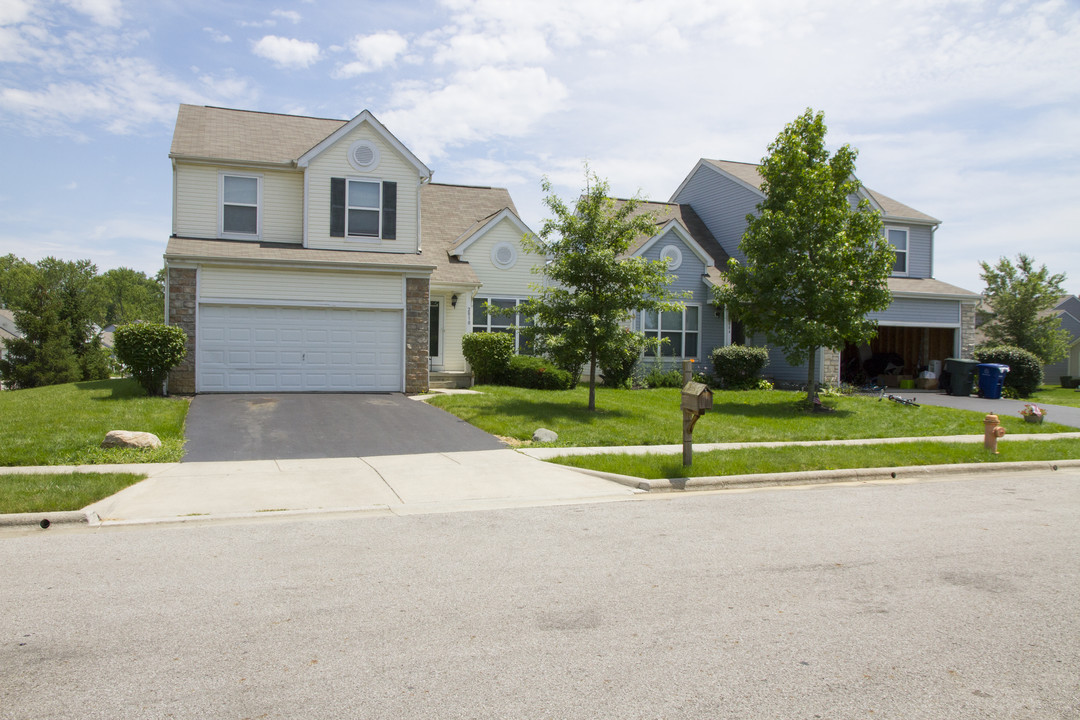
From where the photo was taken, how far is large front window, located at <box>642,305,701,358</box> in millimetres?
24531

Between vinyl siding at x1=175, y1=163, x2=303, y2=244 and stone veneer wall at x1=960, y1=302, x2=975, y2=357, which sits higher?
vinyl siding at x1=175, y1=163, x2=303, y2=244

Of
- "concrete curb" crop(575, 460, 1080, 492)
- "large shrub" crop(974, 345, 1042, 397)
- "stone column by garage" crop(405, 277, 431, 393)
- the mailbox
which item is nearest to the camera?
"concrete curb" crop(575, 460, 1080, 492)

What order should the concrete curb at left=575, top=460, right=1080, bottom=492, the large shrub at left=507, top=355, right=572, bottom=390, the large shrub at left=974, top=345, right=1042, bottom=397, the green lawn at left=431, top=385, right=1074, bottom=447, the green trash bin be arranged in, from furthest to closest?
1. the large shrub at left=974, top=345, right=1042, bottom=397
2. the green trash bin
3. the large shrub at left=507, top=355, right=572, bottom=390
4. the green lawn at left=431, top=385, right=1074, bottom=447
5. the concrete curb at left=575, top=460, right=1080, bottom=492

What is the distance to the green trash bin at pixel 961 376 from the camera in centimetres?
2389

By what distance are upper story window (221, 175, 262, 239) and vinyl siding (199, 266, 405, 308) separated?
88.0 inches

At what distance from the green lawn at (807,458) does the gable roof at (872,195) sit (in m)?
14.8

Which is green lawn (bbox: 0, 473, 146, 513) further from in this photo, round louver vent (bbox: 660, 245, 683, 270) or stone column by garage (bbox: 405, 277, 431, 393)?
round louver vent (bbox: 660, 245, 683, 270)

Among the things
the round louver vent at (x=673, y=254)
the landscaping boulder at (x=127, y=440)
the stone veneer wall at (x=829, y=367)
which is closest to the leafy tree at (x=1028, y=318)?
the stone veneer wall at (x=829, y=367)

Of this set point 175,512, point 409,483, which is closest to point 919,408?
point 409,483

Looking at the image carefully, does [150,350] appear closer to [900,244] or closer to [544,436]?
[544,436]

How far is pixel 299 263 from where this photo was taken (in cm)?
1825

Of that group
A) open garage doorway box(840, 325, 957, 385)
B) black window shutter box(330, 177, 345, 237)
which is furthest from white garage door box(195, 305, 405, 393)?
open garage doorway box(840, 325, 957, 385)

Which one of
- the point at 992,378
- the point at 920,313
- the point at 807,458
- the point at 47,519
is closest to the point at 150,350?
the point at 47,519

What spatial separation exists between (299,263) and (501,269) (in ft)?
24.0
